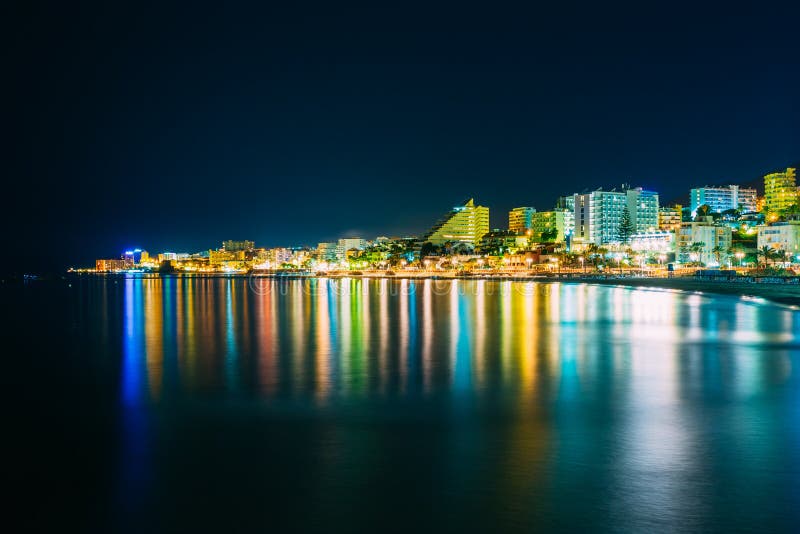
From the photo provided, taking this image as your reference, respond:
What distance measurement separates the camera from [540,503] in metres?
6.11

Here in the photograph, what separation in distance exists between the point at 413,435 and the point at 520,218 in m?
157

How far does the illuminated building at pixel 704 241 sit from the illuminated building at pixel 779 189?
139 ft

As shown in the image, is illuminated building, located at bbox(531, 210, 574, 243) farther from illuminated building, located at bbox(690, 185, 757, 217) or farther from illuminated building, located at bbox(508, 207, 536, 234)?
illuminated building, located at bbox(690, 185, 757, 217)

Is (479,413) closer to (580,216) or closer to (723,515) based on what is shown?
(723,515)

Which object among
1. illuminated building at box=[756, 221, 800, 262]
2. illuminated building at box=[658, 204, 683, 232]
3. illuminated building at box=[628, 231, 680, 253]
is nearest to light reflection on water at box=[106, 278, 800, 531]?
illuminated building at box=[756, 221, 800, 262]

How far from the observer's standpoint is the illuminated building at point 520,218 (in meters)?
158

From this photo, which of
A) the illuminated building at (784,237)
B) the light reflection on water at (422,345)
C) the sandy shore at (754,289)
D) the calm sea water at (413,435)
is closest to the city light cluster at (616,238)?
the illuminated building at (784,237)

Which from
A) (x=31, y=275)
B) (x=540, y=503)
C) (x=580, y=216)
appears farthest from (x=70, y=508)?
(x=31, y=275)

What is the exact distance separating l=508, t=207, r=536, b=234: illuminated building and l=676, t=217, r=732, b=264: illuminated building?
2400 inches

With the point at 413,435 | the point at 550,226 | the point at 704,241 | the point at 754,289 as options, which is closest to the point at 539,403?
the point at 413,435

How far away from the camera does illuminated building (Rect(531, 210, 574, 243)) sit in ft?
427

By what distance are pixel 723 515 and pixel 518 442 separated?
9.44ft

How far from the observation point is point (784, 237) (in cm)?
8281

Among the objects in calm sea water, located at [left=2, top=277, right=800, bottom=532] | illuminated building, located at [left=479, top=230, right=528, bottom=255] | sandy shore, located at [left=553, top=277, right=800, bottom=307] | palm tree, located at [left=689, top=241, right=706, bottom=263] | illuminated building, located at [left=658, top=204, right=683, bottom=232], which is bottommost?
sandy shore, located at [left=553, top=277, right=800, bottom=307]
